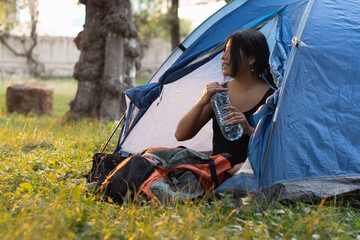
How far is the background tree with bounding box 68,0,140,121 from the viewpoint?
21.6 ft

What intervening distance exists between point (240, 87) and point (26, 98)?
667 centimetres

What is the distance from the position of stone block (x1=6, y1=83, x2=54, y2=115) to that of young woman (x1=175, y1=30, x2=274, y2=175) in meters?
6.44

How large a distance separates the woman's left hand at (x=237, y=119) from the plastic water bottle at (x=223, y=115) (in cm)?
3

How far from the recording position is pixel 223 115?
10.0 ft

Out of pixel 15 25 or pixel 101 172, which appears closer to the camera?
pixel 101 172

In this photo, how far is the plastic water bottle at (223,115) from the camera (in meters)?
3.04

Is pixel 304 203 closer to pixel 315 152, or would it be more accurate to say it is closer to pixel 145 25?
pixel 315 152

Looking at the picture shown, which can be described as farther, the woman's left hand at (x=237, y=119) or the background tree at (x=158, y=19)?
the background tree at (x=158, y=19)

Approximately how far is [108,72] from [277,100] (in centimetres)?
411

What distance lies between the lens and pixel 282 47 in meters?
3.20

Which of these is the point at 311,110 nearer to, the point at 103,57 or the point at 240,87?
the point at 240,87

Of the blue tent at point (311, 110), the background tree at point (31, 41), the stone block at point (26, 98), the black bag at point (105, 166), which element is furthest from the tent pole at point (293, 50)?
the background tree at point (31, 41)

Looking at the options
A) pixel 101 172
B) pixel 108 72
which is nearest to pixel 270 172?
pixel 101 172

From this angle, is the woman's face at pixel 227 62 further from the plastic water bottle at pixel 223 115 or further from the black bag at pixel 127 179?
the black bag at pixel 127 179
